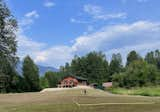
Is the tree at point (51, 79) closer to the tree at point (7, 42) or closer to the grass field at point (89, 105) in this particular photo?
the grass field at point (89, 105)

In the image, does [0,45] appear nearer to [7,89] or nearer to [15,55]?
[15,55]

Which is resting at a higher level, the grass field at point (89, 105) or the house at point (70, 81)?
the house at point (70, 81)

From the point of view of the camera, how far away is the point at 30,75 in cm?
13750

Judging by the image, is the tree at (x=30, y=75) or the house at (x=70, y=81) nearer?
the tree at (x=30, y=75)

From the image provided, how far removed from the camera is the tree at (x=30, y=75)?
133 meters

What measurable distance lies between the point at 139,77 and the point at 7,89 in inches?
1668

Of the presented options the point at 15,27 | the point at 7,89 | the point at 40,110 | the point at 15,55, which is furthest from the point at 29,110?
the point at 7,89

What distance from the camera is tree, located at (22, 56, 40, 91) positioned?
133175 mm

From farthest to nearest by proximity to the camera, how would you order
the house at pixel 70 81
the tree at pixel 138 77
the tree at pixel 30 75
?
the house at pixel 70 81 < the tree at pixel 30 75 < the tree at pixel 138 77

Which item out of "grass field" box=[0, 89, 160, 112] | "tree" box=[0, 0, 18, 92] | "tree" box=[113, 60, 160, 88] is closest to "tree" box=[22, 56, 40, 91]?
"tree" box=[113, 60, 160, 88]

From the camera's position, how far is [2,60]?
28.8m

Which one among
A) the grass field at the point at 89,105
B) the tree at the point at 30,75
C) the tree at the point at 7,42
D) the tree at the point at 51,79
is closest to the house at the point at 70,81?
the tree at the point at 30,75

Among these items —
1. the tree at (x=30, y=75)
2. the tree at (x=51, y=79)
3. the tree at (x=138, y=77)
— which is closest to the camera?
the tree at (x=138, y=77)

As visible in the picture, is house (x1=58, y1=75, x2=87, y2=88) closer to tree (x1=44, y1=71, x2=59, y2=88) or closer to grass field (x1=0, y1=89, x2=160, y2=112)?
tree (x1=44, y1=71, x2=59, y2=88)
